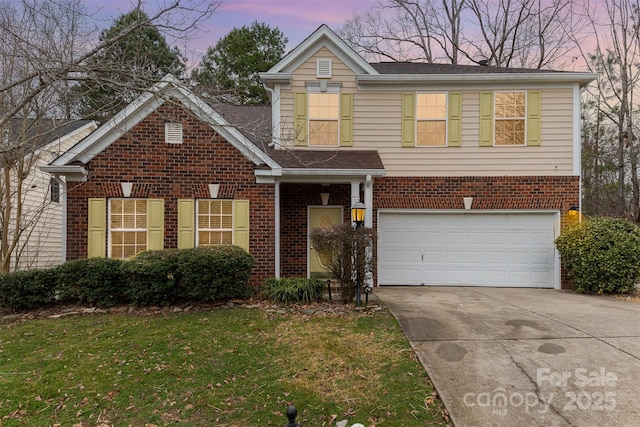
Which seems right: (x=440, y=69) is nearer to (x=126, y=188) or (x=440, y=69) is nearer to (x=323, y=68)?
(x=323, y=68)

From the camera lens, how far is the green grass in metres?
3.54

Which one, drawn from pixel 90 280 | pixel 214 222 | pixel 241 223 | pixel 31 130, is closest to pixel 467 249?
pixel 241 223

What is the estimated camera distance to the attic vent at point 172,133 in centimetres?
833

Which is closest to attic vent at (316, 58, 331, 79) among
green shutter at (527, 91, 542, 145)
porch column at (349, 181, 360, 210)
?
porch column at (349, 181, 360, 210)

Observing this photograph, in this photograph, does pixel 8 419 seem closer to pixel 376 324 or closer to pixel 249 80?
pixel 376 324

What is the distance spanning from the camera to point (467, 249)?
32.3 feet

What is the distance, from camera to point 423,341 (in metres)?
5.15

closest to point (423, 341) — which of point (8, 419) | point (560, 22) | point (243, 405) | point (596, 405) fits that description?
point (596, 405)

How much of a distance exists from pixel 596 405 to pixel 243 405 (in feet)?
11.2

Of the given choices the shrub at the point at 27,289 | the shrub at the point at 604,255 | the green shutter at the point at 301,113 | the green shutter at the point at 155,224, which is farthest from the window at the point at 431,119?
the shrub at the point at 27,289

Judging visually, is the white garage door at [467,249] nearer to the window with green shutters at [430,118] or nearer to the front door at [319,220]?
the front door at [319,220]

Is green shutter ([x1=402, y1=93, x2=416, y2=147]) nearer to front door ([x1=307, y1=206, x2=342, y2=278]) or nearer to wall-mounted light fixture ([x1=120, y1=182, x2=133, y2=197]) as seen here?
front door ([x1=307, y1=206, x2=342, y2=278])

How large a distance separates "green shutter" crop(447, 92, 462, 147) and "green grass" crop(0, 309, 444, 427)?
5.54m

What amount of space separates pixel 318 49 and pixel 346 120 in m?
2.02
